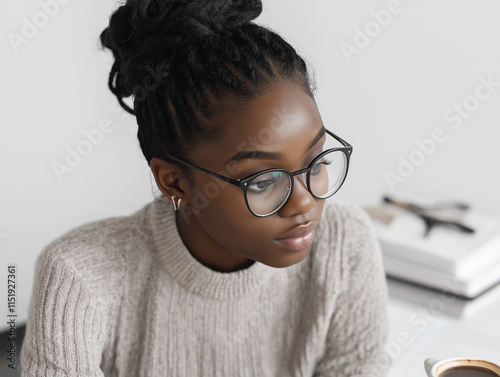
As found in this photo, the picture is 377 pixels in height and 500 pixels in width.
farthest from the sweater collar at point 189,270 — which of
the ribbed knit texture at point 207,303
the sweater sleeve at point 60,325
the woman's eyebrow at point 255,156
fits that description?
the woman's eyebrow at point 255,156

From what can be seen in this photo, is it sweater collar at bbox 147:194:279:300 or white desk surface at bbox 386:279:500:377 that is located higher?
white desk surface at bbox 386:279:500:377

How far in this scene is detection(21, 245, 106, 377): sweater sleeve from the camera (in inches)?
35.4

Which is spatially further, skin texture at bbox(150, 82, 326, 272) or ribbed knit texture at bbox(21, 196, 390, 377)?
ribbed knit texture at bbox(21, 196, 390, 377)

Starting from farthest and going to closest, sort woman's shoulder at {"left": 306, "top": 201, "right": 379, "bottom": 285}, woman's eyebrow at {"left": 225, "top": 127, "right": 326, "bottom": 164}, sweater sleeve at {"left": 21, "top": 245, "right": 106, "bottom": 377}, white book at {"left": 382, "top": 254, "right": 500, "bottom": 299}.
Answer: white book at {"left": 382, "top": 254, "right": 500, "bottom": 299}
woman's shoulder at {"left": 306, "top": 201, "right": 379, "bottom": 285}
sweater sleeve at {"left": 21, "top": 245, "right": 106, "bottom": 377}
woman's eyebrow at {"left": 225, "top": 127, "right": 326, "bottom": 164}

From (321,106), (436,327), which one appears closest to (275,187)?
(436,327)

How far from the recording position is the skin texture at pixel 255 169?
77 centimetres

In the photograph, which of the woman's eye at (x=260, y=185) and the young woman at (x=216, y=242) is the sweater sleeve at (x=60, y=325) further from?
the woman's eye at (x=260, y=185)

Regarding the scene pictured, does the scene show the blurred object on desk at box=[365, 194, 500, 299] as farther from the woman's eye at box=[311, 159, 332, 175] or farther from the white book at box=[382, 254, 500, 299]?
the woman's eye at box=[311, 159, 332, 175]

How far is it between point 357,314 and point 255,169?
0.34 m

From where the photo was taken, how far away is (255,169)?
77cm

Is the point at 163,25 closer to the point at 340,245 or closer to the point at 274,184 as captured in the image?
the point at 274,184

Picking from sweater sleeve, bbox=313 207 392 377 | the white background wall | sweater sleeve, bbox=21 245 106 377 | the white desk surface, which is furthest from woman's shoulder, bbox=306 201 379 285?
the white background wall

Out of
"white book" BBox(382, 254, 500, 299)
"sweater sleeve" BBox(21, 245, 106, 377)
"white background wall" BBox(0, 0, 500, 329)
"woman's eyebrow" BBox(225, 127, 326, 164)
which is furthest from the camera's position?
"white background wall" BBox(0, 0, 500, 329)

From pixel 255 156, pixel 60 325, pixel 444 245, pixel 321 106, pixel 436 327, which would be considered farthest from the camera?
pixel 321 106
